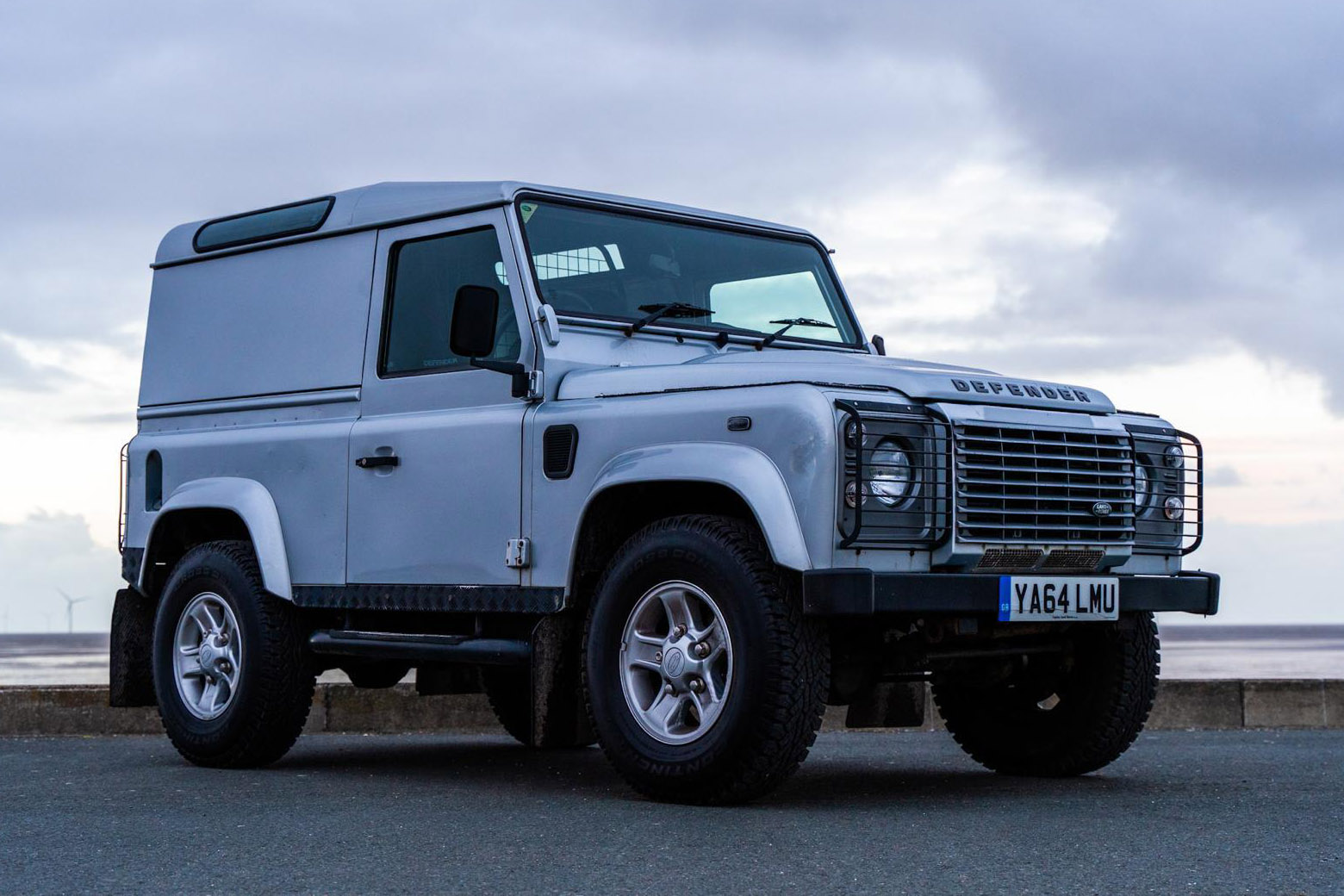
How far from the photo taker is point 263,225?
9.52 meters

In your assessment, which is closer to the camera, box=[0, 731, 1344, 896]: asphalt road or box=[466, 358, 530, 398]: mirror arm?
box=[0, 731, 1344, 896]: asphalt road

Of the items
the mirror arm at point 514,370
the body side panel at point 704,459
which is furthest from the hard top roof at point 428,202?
the body side panel at point 704,459

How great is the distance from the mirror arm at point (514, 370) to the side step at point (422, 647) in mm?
1067

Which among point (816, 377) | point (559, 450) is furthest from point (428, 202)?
point (816, 377)

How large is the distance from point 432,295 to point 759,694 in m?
2.89

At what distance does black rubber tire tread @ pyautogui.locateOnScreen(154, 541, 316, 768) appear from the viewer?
8758 millimetres

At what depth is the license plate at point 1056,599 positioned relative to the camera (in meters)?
6.71

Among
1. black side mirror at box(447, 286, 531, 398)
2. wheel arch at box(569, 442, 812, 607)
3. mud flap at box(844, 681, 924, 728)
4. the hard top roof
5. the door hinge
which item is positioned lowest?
mud flap at box(844, 681, 924, 728)

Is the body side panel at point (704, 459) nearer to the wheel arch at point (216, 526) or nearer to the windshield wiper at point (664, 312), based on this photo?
the windshield wiper at point (664, 312)

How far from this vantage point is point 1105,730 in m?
7.88

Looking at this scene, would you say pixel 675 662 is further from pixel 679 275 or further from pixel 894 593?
pixel 679 275

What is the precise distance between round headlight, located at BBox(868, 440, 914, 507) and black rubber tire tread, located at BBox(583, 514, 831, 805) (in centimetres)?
48

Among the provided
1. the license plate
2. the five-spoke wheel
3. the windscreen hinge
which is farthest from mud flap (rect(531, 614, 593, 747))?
the license plate

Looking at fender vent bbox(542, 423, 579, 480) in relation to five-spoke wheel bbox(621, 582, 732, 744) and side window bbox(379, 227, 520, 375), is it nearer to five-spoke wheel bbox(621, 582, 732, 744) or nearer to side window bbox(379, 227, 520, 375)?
side window bbox(379, 227, 520, 375)
